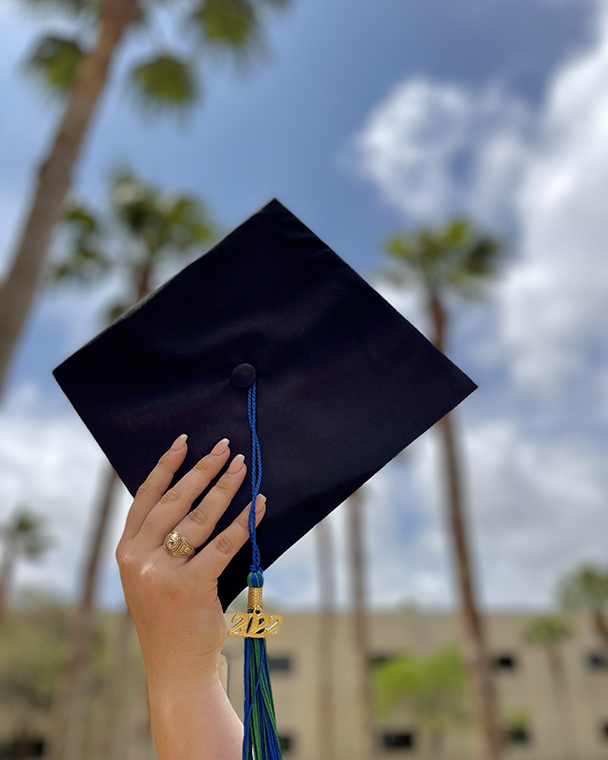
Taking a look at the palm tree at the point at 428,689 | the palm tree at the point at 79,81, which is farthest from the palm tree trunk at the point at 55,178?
the palm tree at the point at 428,689

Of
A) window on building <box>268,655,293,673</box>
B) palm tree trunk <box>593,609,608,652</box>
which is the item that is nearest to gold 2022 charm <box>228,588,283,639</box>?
window on building <box>268,655,293,673</box>

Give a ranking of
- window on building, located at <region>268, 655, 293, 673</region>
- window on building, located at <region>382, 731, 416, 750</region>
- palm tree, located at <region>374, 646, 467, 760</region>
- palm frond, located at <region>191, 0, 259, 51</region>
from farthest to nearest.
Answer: window on building, located at <region>382, 731, 416, 750</region>, window on building, located at <region>268, 655, 293, 673</region>, palm tree, located at <region>374, 646, 467, 760</region>, palm frond, located at <region>191, 0, 259, 51</region>

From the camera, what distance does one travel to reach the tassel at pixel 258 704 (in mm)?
1011

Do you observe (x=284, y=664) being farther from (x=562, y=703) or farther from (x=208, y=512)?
(x=208, y=512)

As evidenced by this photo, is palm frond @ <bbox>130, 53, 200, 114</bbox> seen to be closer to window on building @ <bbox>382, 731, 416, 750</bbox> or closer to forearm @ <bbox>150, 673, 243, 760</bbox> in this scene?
forearm @ <bbox>150, 673, 243, 760</bbox>

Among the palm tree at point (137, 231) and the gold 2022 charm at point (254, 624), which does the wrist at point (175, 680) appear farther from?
the palm tree at point (137, 231)

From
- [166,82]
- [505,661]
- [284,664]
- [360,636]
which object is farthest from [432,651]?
[166,82]

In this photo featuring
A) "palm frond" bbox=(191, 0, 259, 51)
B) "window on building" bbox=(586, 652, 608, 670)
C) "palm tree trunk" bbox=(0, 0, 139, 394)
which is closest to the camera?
"palm tree trunk" bbox=(0, 0, 139, 394)

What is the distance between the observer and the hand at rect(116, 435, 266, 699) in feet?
3.34

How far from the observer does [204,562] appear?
1.02 m

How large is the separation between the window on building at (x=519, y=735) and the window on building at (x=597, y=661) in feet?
14.1

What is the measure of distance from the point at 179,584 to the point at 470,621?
10.4 m

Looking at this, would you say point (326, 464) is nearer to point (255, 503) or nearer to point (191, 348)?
point (255, 503)

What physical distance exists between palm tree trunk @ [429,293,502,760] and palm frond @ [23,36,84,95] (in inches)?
257
